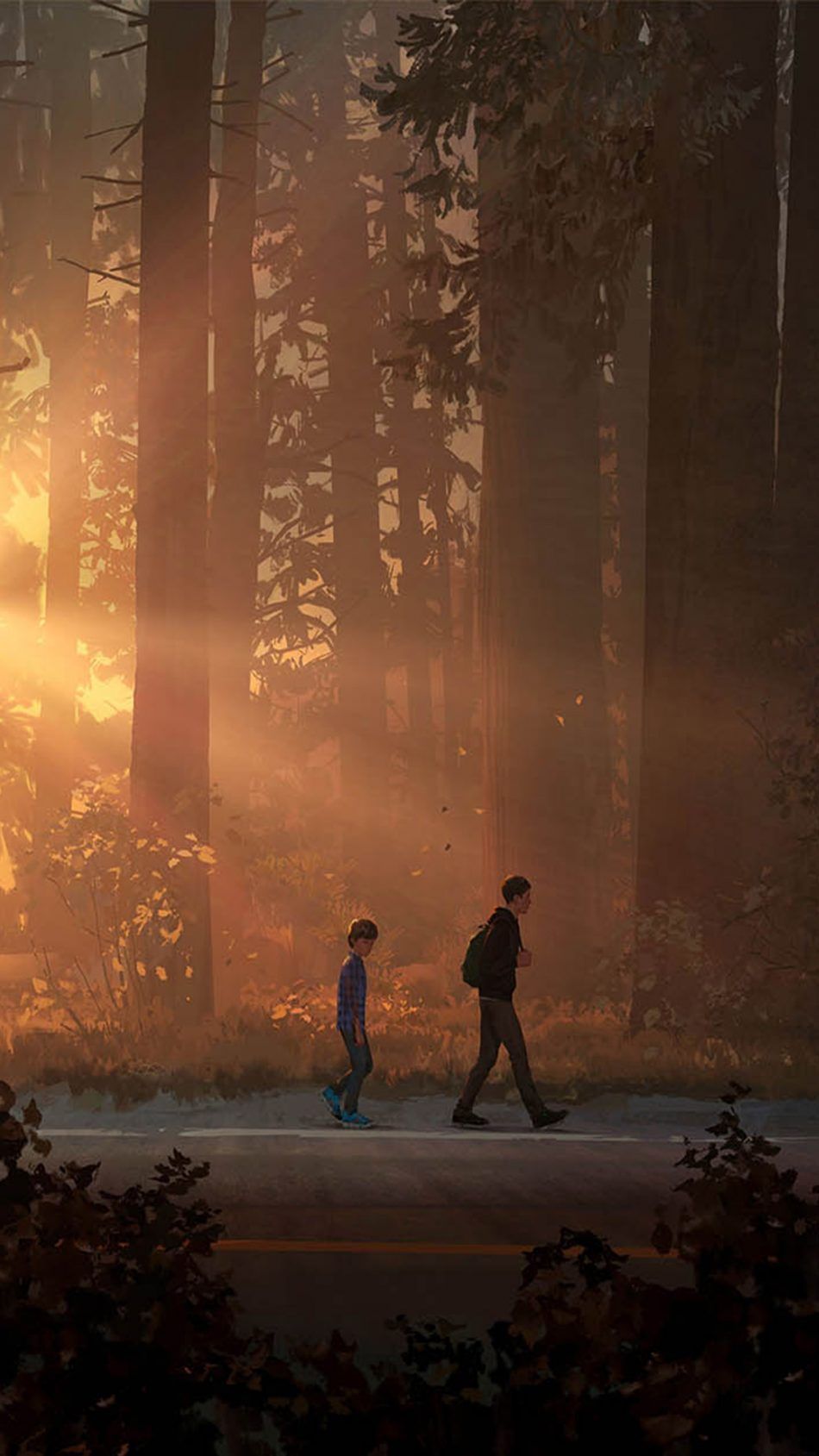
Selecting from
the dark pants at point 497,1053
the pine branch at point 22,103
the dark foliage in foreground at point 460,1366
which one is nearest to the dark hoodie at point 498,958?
the dark pants at point 497,1053

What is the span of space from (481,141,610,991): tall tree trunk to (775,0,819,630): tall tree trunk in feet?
9.48

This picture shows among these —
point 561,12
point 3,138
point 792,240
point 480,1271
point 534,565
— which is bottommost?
point 480,1271

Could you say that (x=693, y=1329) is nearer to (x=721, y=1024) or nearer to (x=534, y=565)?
(x=721, y=1024)

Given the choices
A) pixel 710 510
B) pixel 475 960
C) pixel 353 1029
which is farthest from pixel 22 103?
pixel 353 1029

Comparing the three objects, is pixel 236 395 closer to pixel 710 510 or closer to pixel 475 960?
pixel 710 510

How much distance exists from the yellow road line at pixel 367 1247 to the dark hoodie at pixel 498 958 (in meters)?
3.99

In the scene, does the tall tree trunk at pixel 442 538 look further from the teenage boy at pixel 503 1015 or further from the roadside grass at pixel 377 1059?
the teenage boy at pixel 503 1015

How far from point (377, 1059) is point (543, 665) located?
5.25 m

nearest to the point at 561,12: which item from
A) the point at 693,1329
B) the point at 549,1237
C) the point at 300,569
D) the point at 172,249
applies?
the point at 172,249

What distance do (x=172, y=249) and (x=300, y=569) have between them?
17.6 m

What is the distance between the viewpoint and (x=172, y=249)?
18734mm

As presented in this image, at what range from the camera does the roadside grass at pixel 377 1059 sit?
46.5 feet

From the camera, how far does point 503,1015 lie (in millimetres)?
13180

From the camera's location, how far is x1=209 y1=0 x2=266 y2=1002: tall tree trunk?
27344 mm
